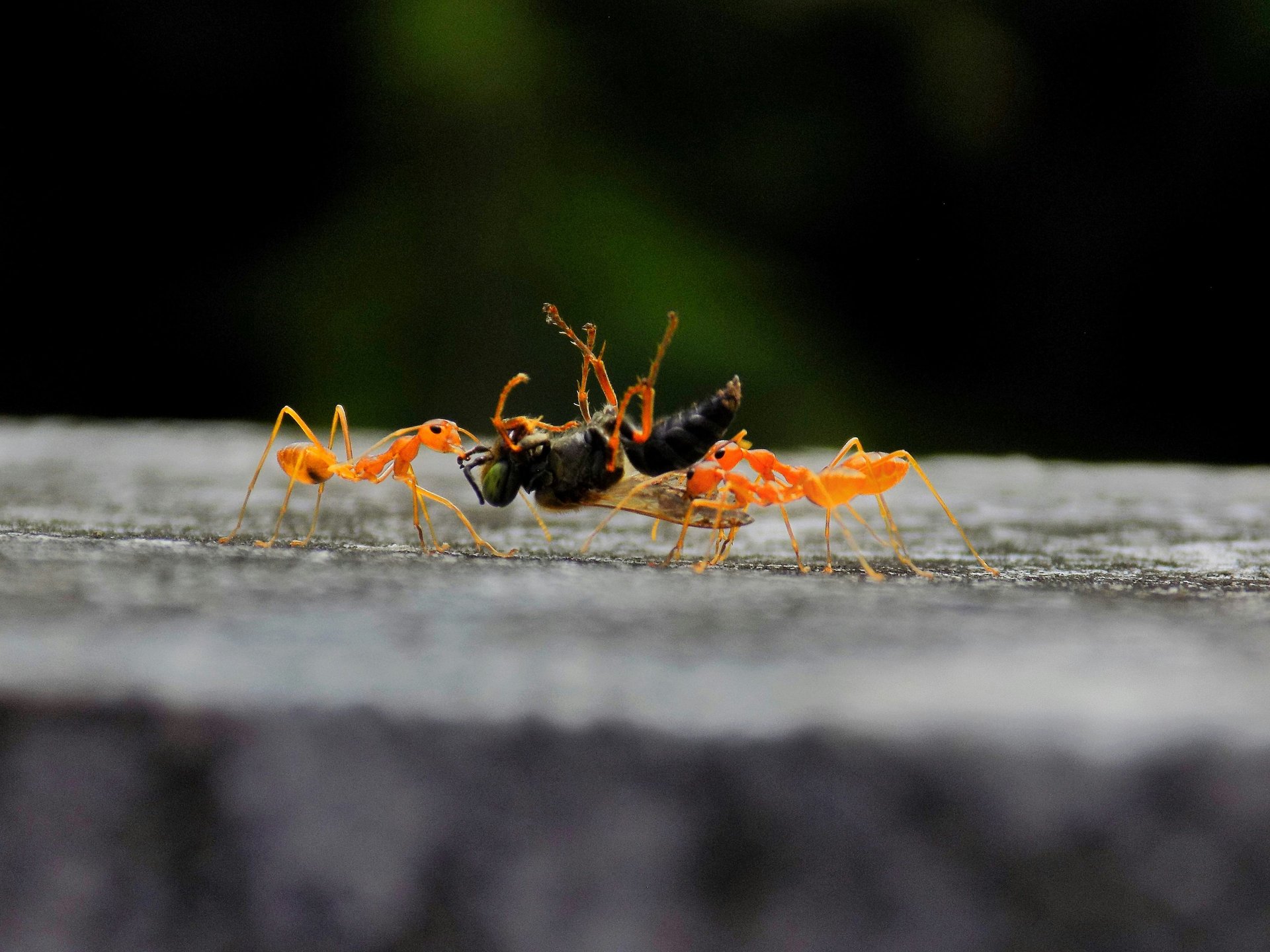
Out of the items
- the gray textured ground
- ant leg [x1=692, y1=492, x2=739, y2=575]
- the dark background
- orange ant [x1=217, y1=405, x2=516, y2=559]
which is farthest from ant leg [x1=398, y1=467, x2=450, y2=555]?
the dark background

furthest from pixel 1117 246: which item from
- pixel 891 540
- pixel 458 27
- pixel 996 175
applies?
pixel 891 540

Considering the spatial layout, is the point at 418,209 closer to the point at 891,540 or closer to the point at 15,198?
the point at 15,198

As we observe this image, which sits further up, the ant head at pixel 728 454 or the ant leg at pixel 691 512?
the ant head at pixel 728 454

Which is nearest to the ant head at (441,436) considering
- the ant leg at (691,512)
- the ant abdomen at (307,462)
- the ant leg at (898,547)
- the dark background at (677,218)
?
the ant abdomen at (307,462)

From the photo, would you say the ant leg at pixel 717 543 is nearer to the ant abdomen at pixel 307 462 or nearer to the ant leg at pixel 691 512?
the ant leg at pixel 691 512

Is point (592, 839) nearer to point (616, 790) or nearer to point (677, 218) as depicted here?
point (616, 790)

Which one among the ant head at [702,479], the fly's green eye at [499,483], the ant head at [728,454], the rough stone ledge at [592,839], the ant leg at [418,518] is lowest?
the rough stone ledge at [592,839]

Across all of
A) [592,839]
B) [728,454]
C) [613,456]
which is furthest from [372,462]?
[592,839]

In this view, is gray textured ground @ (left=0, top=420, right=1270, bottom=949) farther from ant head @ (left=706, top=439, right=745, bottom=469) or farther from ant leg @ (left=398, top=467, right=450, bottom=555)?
ant head @ (left=706, top=439, right=745, bottom=469)
